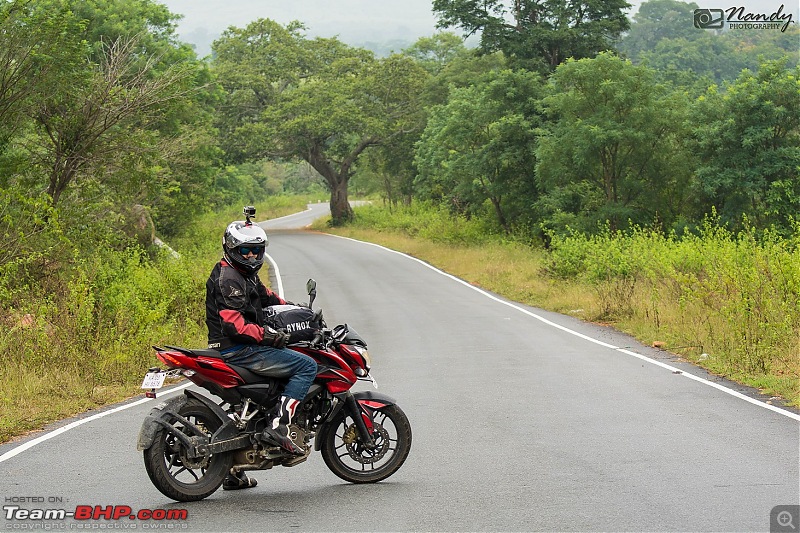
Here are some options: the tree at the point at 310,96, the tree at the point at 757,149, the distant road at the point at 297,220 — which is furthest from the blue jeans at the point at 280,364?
the distant road at the point at 297,220

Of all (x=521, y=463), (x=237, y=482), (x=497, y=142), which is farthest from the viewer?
(x=497, y=142)

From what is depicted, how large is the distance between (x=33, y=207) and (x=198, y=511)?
11.3m

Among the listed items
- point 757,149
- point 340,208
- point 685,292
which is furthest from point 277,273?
point 340,208

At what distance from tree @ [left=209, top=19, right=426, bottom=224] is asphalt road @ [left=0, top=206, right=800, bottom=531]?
43660 mm

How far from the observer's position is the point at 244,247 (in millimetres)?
7098

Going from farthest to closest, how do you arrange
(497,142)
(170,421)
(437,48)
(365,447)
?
1. (437,48)
2. (497,142)
3. (365,447)
4. (170,421)

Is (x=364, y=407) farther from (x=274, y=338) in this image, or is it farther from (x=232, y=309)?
(x=232, y=309)

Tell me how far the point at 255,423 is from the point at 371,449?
93cm

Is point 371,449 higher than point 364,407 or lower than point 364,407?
lower

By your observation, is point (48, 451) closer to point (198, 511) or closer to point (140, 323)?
point (198, 511)

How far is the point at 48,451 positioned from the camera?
8.84 meters

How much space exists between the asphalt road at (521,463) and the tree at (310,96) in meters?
43.7

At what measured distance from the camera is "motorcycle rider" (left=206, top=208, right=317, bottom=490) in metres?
6.96

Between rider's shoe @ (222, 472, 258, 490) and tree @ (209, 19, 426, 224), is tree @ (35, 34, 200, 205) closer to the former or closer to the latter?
Result: rider's shoe @ (222, 472, 258, 490)
